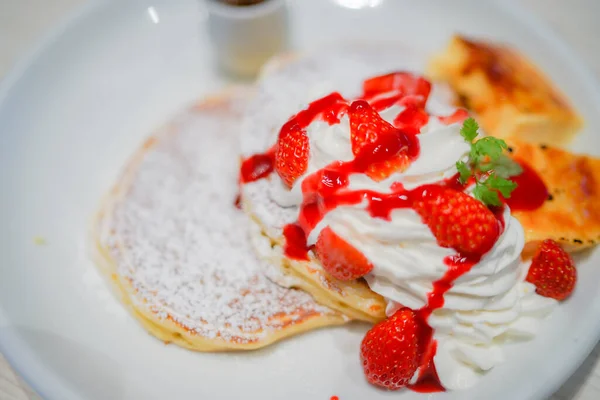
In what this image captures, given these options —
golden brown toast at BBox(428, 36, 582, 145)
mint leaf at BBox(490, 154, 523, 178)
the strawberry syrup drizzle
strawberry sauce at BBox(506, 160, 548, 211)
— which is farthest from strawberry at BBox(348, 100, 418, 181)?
golden brown toast at BBox(428, 36, 582, 145)

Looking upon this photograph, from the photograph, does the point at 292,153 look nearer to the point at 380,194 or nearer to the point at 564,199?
the point at 380,194

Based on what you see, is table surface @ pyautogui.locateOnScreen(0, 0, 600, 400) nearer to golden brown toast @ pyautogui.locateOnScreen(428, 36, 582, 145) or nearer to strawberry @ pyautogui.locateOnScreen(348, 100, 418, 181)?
golden brown toast @ pyautogui.locateOnScreen(428, 36, 582, 145)

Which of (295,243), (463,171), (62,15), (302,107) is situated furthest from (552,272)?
(62,15)

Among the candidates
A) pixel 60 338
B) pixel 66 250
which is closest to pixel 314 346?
pixel 60 338

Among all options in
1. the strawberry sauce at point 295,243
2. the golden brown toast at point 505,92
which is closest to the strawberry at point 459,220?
the strawberry sauce at point 295,243

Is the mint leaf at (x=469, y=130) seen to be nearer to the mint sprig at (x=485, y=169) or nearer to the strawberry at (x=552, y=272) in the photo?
the mint sprig at (x=485, y=169)

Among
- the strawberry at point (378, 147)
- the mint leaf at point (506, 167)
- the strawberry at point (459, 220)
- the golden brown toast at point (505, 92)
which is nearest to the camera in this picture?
the strawberry at point (459, 220)

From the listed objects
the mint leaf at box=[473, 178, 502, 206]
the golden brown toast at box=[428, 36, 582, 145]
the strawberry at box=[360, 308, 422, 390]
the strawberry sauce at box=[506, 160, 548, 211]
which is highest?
the mint leaf at box=[473, 178, 502, 206]
